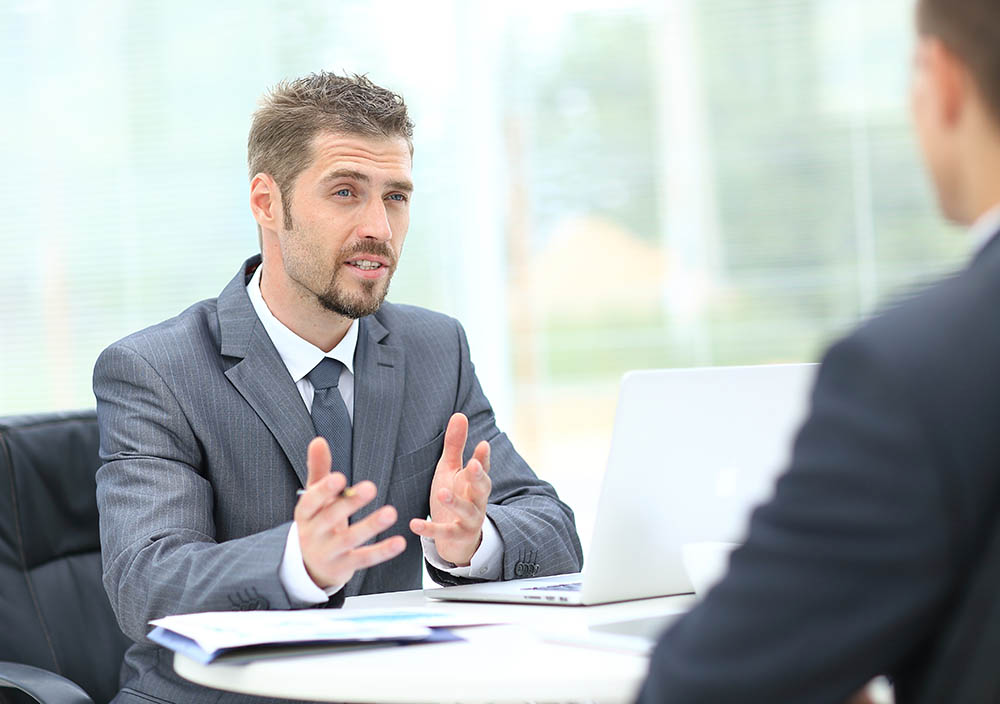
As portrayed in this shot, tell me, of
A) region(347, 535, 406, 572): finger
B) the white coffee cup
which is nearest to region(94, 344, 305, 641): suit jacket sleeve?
region(347, 535, 406, 572): finger

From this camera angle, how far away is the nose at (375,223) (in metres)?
2.20

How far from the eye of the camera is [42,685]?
177 centimetres

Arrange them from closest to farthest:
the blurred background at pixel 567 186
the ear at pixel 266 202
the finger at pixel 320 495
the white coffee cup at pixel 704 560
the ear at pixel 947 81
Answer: the ear at pixel 947 81 < the finger at pixel 320 495 < the white coffee cup at pixel 704 560 < the ear at pixel 266 202 < the blurred background at pixel 567 186

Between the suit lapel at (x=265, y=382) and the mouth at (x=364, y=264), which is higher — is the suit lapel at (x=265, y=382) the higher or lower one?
the lower one

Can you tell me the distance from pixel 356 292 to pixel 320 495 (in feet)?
2.61

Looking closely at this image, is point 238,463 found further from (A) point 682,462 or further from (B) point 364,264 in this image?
(A) point 682,462

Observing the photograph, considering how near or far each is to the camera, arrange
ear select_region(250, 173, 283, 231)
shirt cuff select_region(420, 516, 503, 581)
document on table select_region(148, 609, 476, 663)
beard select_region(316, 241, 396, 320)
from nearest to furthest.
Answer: document on table select_region(148, 609, 476, 663), shirt cuff select_region(420, 516, 503, 581), beard select_region(316, 241, 396, 320), ear select_region(250, 173, 283, 231)

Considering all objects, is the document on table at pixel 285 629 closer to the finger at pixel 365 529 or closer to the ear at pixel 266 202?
the finger at pixel 365 529

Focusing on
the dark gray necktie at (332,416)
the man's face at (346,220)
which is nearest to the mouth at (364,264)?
the man's face at (346,220)

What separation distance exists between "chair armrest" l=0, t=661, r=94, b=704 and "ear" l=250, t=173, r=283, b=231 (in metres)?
0.96

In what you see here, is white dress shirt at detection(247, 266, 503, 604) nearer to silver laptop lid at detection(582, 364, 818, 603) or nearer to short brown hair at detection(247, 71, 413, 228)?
short brown hair at detection(247, 71, 413, 228)

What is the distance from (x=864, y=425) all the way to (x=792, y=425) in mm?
781

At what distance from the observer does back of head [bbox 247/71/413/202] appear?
223cm

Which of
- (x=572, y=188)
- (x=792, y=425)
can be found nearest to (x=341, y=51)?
(x=572, y=188)
